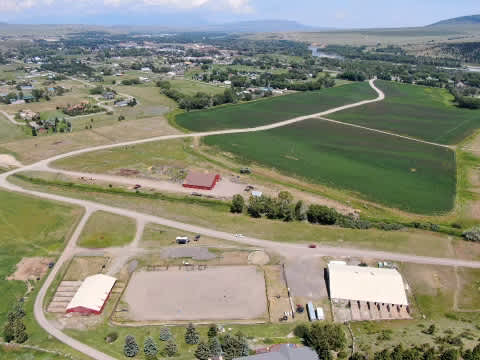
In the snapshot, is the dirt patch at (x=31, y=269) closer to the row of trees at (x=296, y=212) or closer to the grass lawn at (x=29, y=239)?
the grass lawn at (x=29, y=239)

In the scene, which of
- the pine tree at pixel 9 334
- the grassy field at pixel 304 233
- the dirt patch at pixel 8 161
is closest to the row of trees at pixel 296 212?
the grassy field at pixel 304 233

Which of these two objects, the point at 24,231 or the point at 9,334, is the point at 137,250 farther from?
the point at 24,231

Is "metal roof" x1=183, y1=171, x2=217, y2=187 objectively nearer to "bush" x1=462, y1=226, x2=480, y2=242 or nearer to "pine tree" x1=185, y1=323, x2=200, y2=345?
"pine tree" x1=185, y1=323, x2=200, y2=345

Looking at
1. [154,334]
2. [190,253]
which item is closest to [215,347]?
[154,334]

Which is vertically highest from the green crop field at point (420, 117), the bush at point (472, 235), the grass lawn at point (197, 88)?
the grass lawn at point (197, 88)

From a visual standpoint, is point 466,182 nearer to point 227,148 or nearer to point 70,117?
point 227,148

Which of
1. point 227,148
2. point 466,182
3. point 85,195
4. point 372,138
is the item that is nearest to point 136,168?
point 85,195

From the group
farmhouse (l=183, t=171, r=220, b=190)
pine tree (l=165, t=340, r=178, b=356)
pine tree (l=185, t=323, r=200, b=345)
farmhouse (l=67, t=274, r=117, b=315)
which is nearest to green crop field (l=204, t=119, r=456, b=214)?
farmhouse (l=183, t=171, r=220, b=190)
